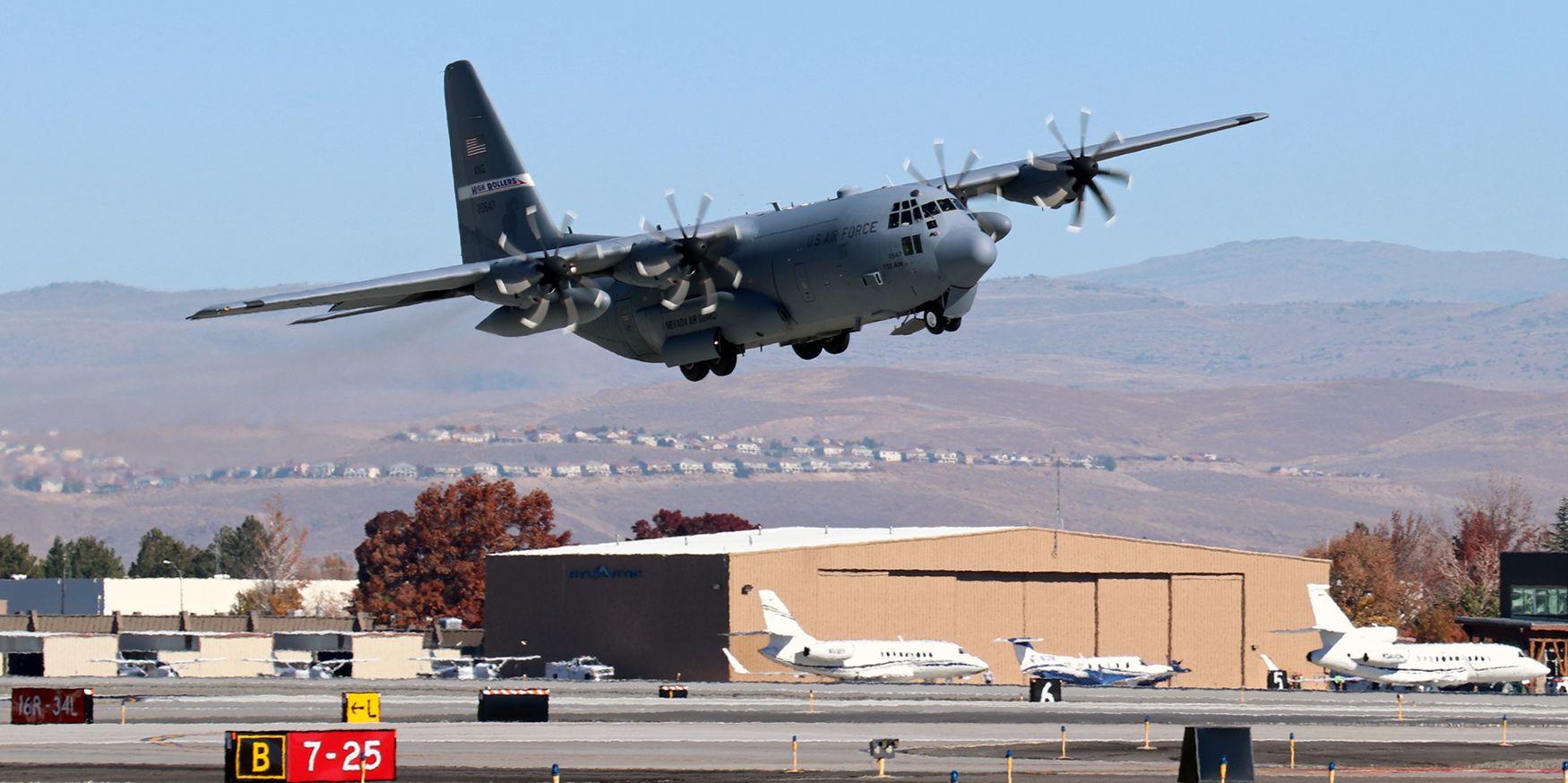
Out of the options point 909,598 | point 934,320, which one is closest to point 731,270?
point 934,320

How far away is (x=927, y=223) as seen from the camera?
52875 mm

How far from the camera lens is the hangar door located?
122 metres

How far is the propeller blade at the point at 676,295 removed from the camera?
5612cm

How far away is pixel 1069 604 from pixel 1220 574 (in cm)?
1030

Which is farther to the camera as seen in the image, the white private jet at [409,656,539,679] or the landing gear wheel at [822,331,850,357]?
the white private jet at [409,656,539,679]

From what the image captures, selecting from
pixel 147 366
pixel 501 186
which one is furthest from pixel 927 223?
pixel 147 366

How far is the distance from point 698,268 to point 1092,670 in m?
53.0

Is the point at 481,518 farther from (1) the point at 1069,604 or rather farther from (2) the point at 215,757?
(2) the point at 215,757

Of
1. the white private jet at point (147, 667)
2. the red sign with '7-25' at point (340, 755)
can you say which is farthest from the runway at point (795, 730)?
the white private jet at point (147, 667)

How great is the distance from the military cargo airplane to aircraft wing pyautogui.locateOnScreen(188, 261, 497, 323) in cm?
5

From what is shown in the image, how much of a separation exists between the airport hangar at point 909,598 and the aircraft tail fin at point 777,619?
4.76 metres

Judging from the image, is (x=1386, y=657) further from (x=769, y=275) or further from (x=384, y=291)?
(x=384, y=291)

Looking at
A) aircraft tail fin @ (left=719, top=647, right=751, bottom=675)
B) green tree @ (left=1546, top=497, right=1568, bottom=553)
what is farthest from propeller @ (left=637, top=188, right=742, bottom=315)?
green tree @ (left=1546, top=497, right=1568, bottom=553)

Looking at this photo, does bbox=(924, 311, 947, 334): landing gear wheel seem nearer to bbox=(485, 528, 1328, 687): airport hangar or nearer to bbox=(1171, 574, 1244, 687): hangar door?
bbox=(485, 528, 1328, 687): airport hangar
